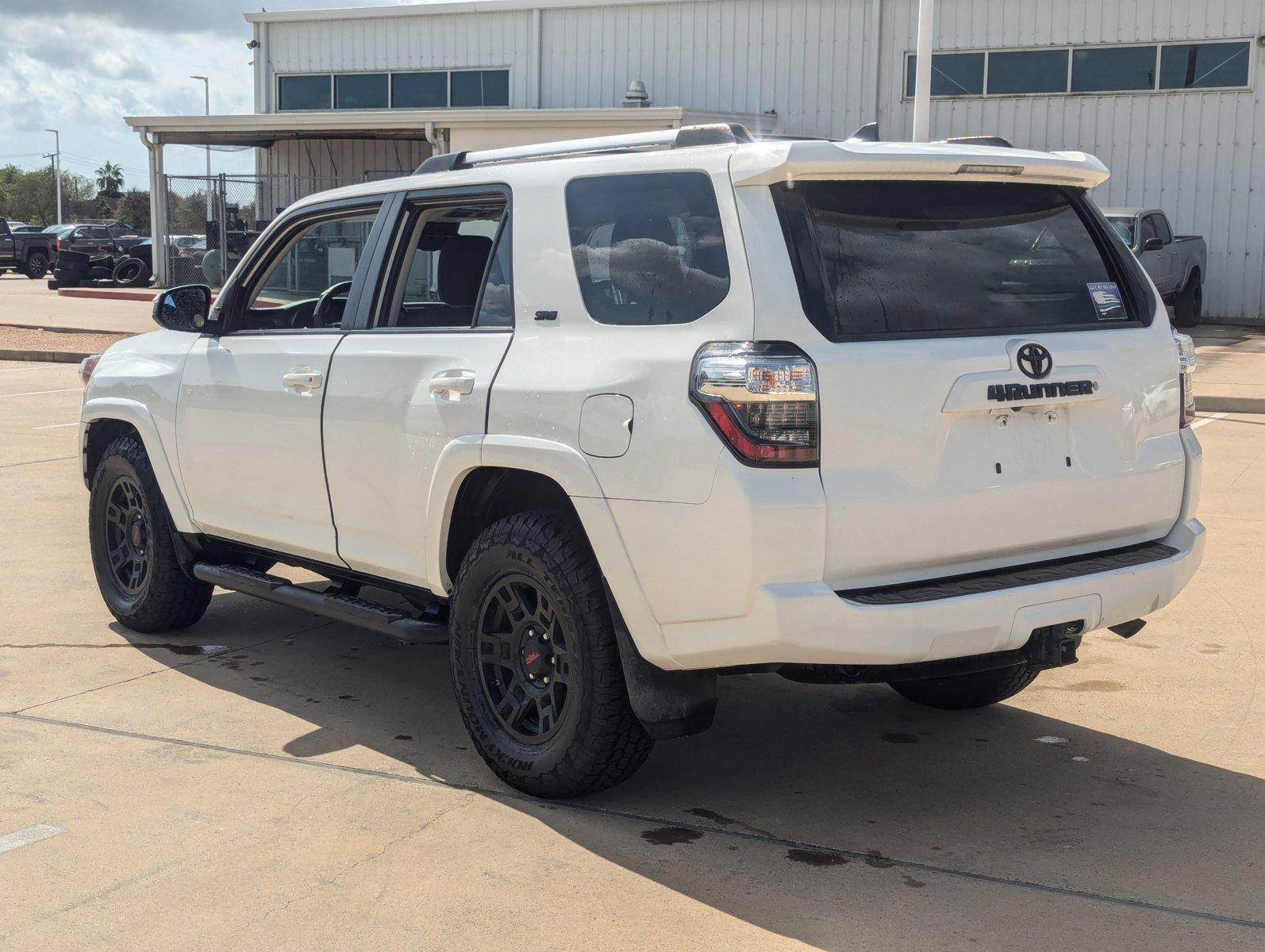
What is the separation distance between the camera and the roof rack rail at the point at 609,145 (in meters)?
4.15

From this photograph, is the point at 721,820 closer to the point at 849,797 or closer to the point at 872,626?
the point at 849,797

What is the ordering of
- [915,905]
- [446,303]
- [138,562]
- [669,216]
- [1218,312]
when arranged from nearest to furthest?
[915,905]
[669,216]
[446,303]
[138,562]
[1218,312]

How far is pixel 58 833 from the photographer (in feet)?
13.5

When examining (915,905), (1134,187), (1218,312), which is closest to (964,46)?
(1134,187)

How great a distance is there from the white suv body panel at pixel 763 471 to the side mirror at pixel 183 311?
158 centimetres

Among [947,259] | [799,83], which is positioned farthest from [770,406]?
[799,83]

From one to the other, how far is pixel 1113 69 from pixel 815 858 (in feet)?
80.2

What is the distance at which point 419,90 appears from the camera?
107 feet

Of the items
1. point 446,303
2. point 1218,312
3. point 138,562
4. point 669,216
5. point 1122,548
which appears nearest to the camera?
point 669,216

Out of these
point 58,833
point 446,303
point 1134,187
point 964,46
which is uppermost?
point 964,46

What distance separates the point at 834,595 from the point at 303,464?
90.4 inches

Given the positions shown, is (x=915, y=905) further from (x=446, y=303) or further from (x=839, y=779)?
(x=446, y=303)

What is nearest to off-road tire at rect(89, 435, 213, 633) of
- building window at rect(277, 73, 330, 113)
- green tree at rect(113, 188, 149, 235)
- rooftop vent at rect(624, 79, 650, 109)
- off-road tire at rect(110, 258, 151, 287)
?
rooftop vent at rect(624, 79, 650, 109)

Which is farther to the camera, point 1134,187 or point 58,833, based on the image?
point 1134,187
